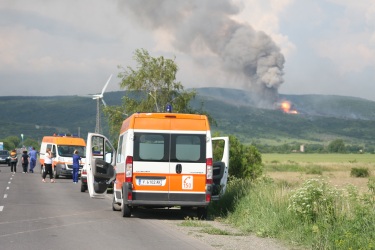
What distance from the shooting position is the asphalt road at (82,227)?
43.2 feet

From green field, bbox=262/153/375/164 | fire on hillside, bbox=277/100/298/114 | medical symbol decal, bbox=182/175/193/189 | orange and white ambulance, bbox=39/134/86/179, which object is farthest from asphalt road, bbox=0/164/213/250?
green field, bbox=262/153/375/164

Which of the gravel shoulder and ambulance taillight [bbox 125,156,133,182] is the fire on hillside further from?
the gravel shoulder

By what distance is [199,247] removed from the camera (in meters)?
13.0

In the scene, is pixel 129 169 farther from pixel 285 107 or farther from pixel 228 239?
pixel 285 107

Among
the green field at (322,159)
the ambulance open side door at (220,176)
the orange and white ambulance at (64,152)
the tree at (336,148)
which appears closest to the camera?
the ambulance open side door at (220,176)

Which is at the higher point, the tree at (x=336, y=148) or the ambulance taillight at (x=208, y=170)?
the tree at (x=336, y=148)

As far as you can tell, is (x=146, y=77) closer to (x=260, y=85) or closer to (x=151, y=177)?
(x=260, y=85)

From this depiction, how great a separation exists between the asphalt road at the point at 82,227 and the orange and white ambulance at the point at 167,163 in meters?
0.66

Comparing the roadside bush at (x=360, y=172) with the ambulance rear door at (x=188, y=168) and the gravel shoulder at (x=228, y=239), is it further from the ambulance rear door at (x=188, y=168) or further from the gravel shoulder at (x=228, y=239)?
the gravel shoulder at (x=228, y=239)

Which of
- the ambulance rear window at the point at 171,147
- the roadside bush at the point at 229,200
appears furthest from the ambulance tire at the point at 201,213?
the ambulance rear window at the point at 171,147

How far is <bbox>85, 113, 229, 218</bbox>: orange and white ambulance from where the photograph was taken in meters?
18.5

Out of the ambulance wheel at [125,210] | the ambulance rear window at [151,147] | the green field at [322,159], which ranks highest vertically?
the green field at [322,159]

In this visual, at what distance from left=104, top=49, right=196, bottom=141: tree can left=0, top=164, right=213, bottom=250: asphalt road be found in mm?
28201

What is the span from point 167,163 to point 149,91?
35614 mm
